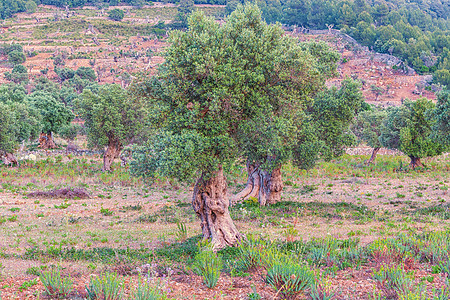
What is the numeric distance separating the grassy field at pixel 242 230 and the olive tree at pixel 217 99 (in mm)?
→ 1715

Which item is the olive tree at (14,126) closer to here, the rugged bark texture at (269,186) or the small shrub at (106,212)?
the small shrub at (106,212)

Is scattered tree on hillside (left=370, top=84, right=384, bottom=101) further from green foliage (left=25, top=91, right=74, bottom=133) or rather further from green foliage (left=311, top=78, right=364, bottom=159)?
green foliage (left=311, top=78, right=364, bottom=159)

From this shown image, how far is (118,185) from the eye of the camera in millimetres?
28703

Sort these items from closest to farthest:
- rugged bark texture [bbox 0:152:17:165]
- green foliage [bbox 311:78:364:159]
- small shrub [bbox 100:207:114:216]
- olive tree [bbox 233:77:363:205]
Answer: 1. olive tree [bbox 233:77:363:205]
2. green foliage [bbox 311:78:364:159]
3. small shrub [bbox 100:207:114:216]
4. rugged bark texture [bbox 0:152:17:165]

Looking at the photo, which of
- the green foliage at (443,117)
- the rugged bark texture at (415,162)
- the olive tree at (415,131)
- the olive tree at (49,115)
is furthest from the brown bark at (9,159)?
the rugged bark texture at (415,162)

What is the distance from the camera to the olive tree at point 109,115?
32000 mm

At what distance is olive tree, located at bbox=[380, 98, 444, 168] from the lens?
33.3 metres

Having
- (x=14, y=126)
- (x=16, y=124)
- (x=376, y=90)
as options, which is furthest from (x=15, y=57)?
(x=376, y=90)

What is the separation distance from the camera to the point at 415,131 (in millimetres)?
33750

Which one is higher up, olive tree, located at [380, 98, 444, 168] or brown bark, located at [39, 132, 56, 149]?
olive tree, located at [380, 98, 444, 168]

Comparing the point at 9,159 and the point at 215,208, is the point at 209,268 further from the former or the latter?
the point at 9,159

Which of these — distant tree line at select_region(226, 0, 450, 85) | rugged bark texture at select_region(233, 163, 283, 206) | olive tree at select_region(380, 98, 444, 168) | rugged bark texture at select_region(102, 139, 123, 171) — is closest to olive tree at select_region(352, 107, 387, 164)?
olive tree at select_region(380, 98, 444, 168)

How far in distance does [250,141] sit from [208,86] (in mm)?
2408

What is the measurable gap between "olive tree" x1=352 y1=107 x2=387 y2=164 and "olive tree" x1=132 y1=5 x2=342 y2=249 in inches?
1089
